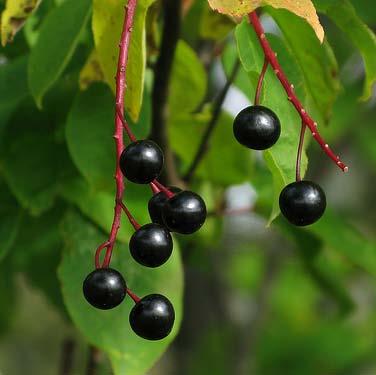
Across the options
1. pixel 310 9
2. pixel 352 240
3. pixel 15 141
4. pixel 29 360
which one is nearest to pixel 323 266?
pixel 352 240

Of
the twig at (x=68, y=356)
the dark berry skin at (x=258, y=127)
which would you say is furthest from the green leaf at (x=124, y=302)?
the twig at (x=68, y=356)

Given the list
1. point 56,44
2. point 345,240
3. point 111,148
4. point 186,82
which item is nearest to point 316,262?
point 345,240

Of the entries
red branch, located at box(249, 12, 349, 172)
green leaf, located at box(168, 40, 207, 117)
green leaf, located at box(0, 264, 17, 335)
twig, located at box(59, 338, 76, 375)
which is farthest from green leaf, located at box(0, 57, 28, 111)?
twig, located at box(59, 338, 76, 375)

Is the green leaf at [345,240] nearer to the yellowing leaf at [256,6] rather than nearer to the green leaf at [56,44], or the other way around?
the green leaf at [56,44]

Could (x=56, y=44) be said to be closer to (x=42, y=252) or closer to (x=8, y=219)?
(x=8, y=219)

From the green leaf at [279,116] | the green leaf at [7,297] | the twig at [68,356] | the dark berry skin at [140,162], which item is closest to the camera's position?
the dark berry skin at [140,162]
